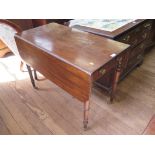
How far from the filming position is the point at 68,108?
1691mm

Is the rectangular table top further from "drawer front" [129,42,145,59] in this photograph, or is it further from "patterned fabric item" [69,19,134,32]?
"drawer front" [129,42,145,59]

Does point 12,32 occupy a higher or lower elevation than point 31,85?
higher

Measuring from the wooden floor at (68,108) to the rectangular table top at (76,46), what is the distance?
70cm

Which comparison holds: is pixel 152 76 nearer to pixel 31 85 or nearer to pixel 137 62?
pixel 137 62

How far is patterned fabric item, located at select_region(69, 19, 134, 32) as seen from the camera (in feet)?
5.23

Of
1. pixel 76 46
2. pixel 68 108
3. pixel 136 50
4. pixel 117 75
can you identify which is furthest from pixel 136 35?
pixel 68 108

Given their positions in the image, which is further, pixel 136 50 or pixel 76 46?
pixel 136 50

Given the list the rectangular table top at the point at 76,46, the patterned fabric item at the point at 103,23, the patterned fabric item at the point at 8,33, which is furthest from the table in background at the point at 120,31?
the patterned fabric item at the point at 8,33

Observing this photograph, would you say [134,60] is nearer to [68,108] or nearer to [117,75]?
[117,75]

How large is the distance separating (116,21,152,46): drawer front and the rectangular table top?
0.31m

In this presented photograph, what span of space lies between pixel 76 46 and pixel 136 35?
0.84 metres
